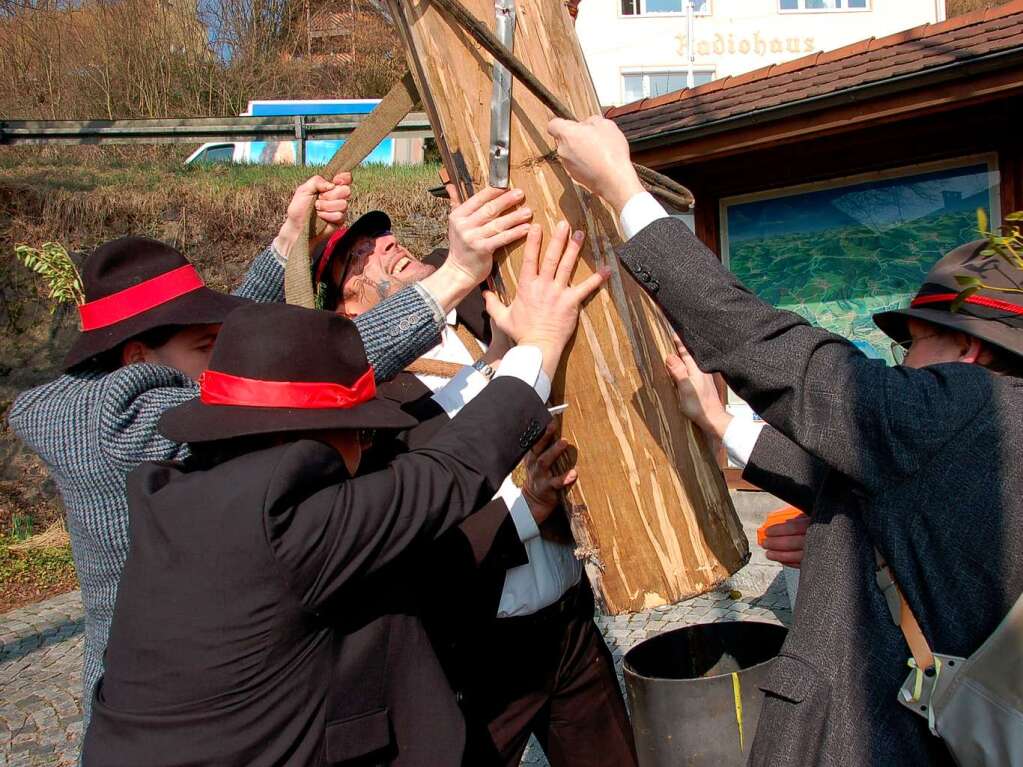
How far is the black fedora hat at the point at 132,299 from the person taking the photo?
6.24 feet

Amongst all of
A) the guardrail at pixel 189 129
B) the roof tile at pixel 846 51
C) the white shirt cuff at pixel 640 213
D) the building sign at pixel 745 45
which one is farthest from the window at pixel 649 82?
the white shirt cuff at pixel 640 213

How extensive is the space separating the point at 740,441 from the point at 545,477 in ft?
1.68

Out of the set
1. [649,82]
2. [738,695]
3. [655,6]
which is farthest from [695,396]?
[655,6]

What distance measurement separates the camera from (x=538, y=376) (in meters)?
1.68

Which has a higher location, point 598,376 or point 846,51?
point 846,51

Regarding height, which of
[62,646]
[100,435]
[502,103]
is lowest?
[62,646]

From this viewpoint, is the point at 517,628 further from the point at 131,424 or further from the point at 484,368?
the point at 131,424

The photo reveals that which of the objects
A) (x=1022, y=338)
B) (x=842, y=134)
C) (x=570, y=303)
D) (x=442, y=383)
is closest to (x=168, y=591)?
(x=570, y=303)

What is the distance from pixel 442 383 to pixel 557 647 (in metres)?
0.83

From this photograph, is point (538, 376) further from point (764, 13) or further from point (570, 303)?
point (764, 13)

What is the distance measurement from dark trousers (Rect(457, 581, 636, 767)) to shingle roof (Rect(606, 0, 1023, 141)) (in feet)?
13.1

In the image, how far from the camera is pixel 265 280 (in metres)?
2.47

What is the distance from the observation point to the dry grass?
27.5 ft

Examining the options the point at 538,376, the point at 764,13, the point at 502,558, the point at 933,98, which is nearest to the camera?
the point at 538,376
